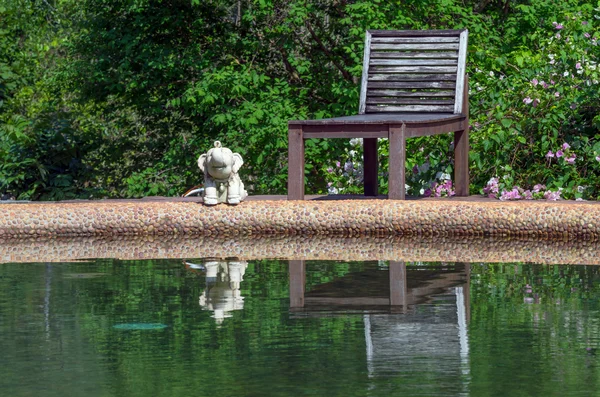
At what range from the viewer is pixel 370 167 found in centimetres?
1151

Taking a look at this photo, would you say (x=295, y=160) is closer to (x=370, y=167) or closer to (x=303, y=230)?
(x=303, y=230)

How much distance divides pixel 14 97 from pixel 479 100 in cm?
738

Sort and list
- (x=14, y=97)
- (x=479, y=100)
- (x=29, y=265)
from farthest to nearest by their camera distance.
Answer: (x=14, y=97), (x=479, y=100), (x=29, y=265)

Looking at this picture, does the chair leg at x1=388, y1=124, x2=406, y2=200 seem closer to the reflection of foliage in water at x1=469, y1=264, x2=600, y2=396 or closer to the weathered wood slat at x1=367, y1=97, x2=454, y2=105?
the weathered wood slat at x1=367, y1=97, x2=454, y2=105

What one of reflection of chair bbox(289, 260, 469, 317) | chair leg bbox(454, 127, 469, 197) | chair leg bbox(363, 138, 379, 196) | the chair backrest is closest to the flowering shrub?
chair leg bbox(454, 127, 469, 197)

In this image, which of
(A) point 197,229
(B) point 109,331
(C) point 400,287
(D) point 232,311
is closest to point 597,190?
(A) point 197,229

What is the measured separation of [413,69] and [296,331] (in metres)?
6.42

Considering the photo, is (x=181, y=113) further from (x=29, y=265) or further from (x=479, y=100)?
(x=29, y=265)

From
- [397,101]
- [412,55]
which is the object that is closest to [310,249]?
[397,101]

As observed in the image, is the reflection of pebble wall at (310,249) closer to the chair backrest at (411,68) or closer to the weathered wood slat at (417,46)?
the chair backrest at (411,68)

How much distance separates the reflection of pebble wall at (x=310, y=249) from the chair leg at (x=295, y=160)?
0.84 meters

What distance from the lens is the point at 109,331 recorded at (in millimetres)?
5707

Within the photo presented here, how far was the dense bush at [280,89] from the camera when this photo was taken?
11.5 meters

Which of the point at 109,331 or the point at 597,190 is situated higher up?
the point at 597,190
